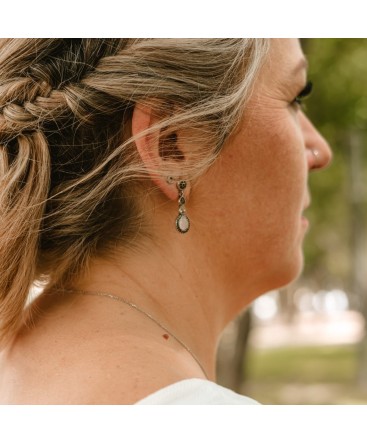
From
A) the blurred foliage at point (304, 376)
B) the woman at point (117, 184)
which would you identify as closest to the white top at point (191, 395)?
the woman at point (117, 184)

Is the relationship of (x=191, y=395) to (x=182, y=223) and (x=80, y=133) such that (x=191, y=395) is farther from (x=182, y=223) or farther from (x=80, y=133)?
(x=80, y=133)

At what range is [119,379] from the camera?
3.57 feet

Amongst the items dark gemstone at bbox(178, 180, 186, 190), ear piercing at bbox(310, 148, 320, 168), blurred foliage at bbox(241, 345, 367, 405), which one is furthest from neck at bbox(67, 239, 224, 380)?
blurred foliage at bbox(241, 345, 367, 405)

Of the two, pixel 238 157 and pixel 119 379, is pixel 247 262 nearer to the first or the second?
pixel 238 157

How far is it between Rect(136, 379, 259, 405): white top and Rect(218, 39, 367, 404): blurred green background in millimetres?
3389

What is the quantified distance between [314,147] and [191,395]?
0.81m

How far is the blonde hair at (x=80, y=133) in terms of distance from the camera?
4.26 ft

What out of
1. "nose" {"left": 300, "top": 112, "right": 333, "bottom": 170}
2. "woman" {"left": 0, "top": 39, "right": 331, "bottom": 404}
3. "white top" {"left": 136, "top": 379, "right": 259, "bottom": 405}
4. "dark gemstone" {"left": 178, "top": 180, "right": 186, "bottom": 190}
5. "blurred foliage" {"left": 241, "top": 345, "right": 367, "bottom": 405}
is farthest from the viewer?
"blurred foliage" {"left": 241, "top": 345, "right": 367, "bottom": 405}

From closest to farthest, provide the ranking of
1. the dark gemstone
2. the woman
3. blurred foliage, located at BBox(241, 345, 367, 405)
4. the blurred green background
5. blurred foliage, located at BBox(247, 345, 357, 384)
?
the woman
the dark gemstone
the blurred green background
blurred foliage, located at BBox(241, 345, 367, 405)
blurred foliage, located at BBox(247, 345, 357, 384)

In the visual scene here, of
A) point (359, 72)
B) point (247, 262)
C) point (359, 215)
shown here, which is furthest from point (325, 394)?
point (247, 262)

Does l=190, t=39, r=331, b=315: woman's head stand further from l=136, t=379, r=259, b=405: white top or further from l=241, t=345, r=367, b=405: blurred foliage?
l=241, t=345, r=367, b=405: blurred foliage

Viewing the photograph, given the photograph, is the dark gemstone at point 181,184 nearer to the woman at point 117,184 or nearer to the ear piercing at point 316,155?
the woman at point 117,184

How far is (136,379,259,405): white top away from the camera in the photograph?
1.06 meters

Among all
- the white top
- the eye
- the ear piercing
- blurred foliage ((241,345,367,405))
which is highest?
blurred foliage ((241,345,367,405))
